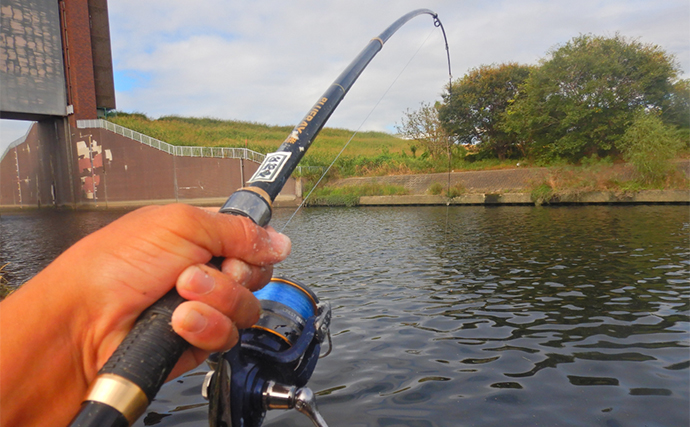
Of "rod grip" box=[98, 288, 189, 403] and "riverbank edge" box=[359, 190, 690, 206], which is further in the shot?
"riverbank edge" box=[359, 190, 690, 206]

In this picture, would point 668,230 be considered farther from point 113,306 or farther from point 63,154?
point 63,154

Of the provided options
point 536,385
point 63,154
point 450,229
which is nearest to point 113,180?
point 63,154

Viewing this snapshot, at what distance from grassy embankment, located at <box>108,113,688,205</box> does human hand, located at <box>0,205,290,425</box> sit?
44.6 feet

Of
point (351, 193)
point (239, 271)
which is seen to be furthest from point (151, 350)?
Result: point (351, 193)

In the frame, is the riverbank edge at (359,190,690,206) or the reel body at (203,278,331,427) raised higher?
the reel body at (203,278,331,427)

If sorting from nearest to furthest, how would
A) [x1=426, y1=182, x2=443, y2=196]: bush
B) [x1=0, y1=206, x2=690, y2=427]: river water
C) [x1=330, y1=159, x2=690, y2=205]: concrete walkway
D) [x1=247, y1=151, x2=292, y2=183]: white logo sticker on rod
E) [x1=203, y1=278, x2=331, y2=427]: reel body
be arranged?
[x1=247, y1=151, x2=292, y2=183]: white logo sticker on rod
[x1=203, y1=278, x2=331, y2=427]: reel body
[x1=0, y1=206, x2=690, y2=427]: river water
[x1=330, y1=159, x2=690, y2=205]: concrete walkway
[x1=426, y1=182, x2=443, y2=196]: bush

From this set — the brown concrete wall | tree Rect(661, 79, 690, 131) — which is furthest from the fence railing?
tree Rect(661, 79, 690, 131)

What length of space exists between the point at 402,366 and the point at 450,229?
9403mm

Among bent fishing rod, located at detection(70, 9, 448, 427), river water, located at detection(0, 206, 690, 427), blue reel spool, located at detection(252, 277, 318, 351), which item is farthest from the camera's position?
river water, located at detection(0, 206, 690, 427)

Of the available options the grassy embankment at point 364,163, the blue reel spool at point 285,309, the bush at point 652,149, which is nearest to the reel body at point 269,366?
the blue reel spool at point 285,309

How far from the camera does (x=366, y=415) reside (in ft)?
10.1

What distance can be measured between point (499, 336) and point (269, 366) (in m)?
3.28

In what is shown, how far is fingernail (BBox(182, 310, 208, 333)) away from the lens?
0.95m

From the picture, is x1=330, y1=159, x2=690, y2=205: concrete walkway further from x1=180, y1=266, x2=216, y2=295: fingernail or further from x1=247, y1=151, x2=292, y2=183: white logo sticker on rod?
x1=180, y1=266, x2=216, y2=295: fingernail
